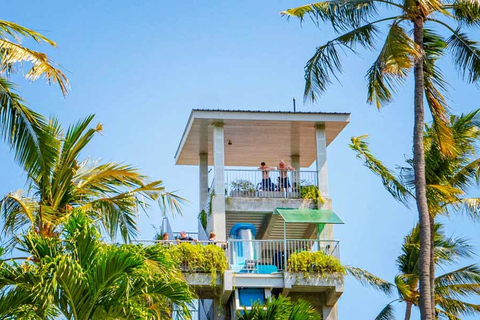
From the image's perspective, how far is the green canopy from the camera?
121 ft

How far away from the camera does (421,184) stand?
95.3 ft

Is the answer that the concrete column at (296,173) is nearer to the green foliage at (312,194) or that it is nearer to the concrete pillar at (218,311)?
the green foliage at (312,194)

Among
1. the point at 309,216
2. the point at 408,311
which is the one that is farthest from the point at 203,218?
the point at 408,311

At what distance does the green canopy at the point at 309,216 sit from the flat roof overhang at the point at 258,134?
347cm

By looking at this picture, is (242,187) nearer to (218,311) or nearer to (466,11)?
(218,311)

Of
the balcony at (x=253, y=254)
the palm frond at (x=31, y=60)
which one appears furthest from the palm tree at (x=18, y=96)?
the balcony at (x=253, y=254)

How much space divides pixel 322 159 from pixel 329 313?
230 inches

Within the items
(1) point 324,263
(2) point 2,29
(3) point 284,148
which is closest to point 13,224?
(2) point 2,29

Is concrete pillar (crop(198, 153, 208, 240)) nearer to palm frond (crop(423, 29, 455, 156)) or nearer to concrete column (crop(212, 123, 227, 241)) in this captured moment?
concrete column (crop(212, 123, 227, 241))

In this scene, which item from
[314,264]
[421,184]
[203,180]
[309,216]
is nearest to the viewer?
[421,184]

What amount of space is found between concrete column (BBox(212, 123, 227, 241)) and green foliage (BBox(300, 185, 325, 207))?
2798 millimetres

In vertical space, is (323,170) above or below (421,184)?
above

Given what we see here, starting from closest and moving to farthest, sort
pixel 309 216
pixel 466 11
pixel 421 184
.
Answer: pixel 421 184
pixel 466 11
pixel 309 216

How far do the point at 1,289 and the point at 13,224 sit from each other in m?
4.71
